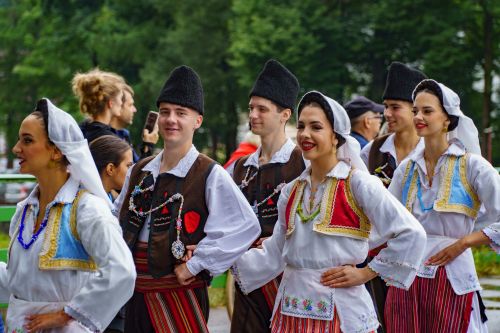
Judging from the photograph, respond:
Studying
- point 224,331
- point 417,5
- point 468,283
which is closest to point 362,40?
point 417,5

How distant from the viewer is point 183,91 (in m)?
5.81

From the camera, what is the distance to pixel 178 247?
5520mm

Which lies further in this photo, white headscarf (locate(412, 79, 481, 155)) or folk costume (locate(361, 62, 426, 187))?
folk costume (locate(361, 62, 426, 187))

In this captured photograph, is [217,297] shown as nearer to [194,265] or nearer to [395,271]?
[194,265]

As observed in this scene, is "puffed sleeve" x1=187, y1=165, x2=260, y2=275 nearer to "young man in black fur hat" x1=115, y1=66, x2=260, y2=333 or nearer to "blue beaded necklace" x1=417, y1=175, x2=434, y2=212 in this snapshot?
"young man in black fur hat" x1=115, y1=66, x2=260, y2=333

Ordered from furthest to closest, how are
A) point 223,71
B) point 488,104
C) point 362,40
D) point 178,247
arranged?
point 223,71
point 362,40
point 488,104
point 178,247

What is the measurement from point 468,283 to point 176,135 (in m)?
1.86

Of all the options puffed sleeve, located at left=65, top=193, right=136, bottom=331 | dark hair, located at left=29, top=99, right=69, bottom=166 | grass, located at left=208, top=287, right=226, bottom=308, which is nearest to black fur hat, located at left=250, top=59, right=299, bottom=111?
dark hair, located at left=29, top=99, right=69, bottom=166

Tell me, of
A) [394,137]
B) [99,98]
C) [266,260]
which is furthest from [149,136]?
[266,260]

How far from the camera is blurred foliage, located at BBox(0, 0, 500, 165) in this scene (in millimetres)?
37156

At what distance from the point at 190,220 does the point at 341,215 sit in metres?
0.87

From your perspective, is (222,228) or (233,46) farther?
(233,46)

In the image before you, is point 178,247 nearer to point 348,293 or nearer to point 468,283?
point 348,293

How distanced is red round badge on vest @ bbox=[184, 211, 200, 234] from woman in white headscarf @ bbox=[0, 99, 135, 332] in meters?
1.06
